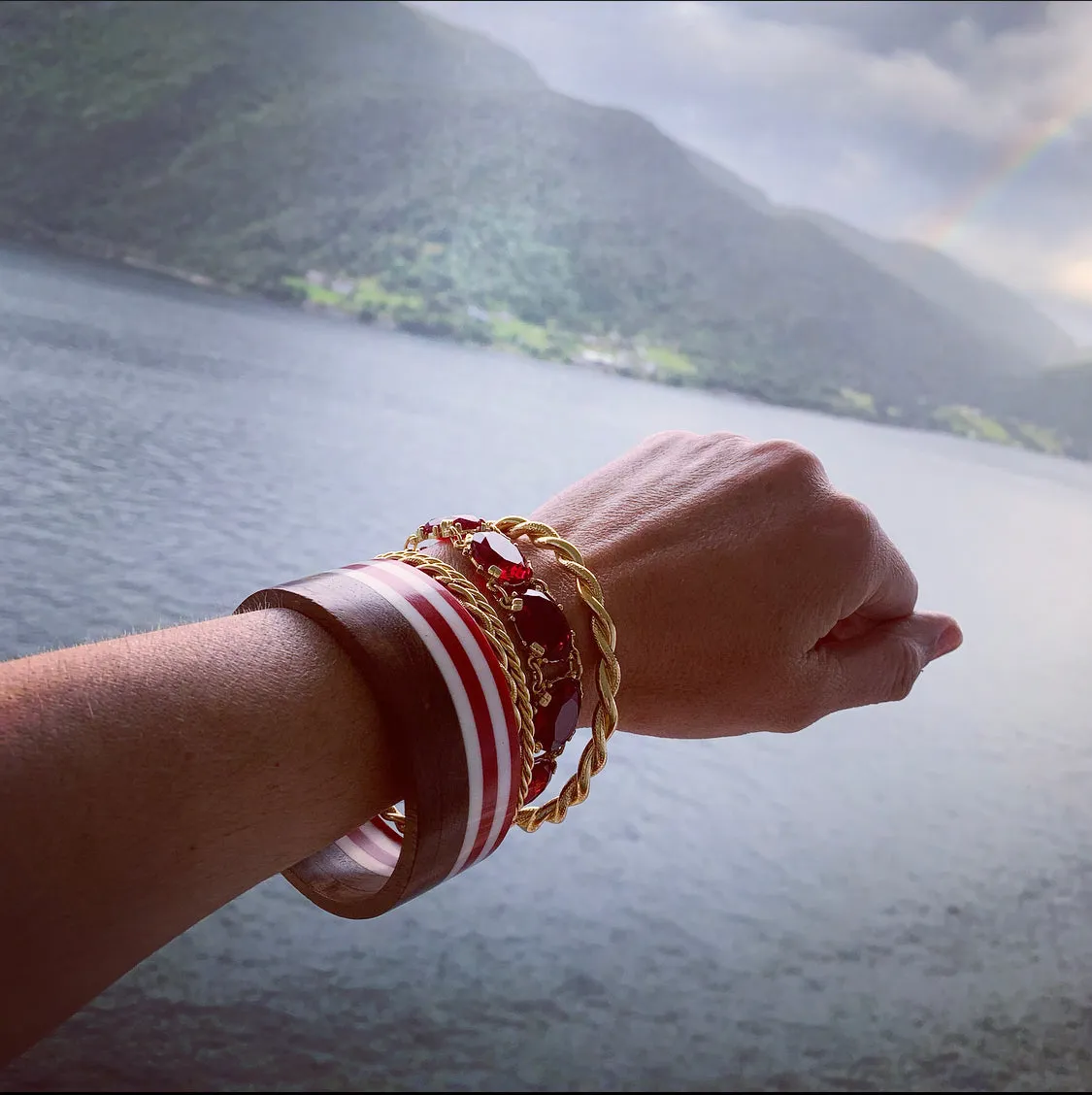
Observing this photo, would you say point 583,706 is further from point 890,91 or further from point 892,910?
point 890,91

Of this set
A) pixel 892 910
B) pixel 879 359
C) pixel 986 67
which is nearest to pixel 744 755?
pixel 892 910

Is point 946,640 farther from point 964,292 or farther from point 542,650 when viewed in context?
point 964,292

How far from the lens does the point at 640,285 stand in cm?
117

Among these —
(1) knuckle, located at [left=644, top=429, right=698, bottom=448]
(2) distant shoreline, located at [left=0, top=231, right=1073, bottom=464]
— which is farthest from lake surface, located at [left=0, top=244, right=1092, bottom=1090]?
(1) knuckle, located at [left=644, top=429, right=698, bottom=448]

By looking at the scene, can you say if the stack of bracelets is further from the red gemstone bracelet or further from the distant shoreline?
the distant shoreline

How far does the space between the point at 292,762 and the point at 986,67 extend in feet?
3.35

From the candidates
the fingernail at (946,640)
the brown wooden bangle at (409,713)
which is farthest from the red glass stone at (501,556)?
the fingernail at (946,640)

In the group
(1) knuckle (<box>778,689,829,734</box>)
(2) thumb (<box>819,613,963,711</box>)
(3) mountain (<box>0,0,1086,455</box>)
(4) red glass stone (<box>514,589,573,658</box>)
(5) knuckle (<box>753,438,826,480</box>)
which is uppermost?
(3) mountain (<box>0,0,1086,455</box>)

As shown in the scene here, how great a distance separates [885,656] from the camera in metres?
0.75

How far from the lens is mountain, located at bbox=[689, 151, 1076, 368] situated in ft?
4.01

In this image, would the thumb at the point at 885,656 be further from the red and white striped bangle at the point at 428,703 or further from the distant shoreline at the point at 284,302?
the distant shoreline at the point at 284,302

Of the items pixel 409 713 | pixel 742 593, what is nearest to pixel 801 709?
pixel 742 593

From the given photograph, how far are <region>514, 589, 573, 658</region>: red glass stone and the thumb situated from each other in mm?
205

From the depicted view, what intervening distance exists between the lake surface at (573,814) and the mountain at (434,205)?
0.05m
